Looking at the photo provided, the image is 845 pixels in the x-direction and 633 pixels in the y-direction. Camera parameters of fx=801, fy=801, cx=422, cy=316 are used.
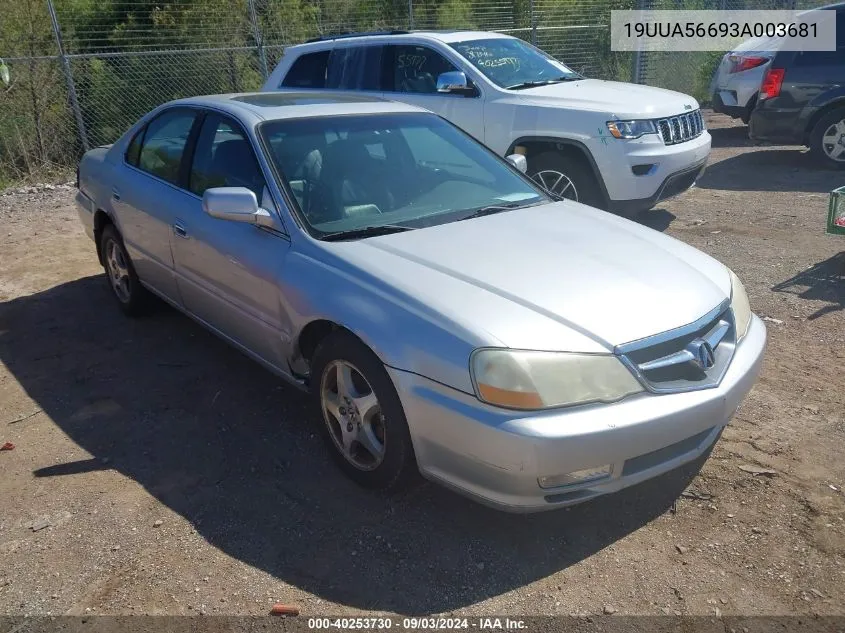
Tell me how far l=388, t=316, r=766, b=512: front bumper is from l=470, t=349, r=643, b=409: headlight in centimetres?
4

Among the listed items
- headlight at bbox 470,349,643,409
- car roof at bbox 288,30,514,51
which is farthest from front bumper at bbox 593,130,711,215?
headlight at bbox 470,349,643,409

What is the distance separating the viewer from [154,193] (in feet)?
16.1

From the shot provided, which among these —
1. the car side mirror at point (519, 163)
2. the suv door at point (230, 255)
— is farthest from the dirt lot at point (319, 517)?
the car side mirror at point (519, 163)

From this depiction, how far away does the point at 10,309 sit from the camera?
20.1 feet

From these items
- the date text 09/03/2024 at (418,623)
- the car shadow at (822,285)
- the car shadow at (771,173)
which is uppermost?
the date text 09/03/2024 at (418,623)

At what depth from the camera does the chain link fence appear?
1110cm

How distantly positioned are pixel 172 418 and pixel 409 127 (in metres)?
2.08

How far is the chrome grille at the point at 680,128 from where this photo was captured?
7.17 m

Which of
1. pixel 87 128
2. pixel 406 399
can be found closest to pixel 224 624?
pixel 406 399

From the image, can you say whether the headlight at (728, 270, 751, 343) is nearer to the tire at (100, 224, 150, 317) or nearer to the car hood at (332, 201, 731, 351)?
the car hood at (332, 201, 731, 351)

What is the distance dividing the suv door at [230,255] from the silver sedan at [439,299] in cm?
1

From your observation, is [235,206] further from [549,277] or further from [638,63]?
[638,63]

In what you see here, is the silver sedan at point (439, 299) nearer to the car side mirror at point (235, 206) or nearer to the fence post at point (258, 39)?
the car side mirror at point (235, 206)

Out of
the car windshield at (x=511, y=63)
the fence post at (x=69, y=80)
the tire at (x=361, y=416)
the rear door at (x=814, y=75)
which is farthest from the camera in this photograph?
the fence post at (x=69, y=80)
